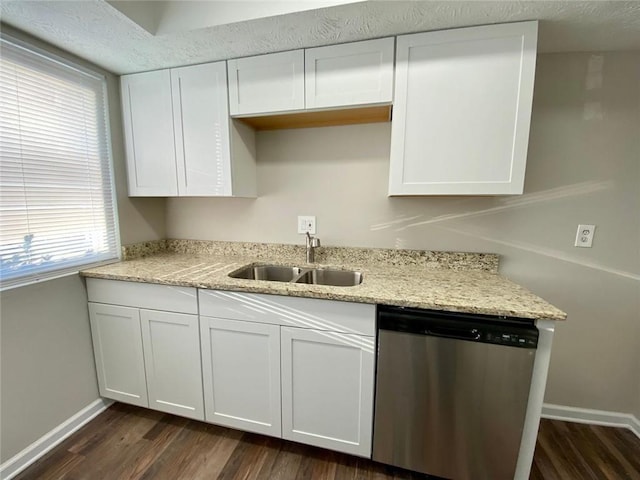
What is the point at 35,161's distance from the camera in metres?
1.35

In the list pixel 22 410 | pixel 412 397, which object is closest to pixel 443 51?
pixel 412 397

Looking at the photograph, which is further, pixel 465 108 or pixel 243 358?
pixel 243 358

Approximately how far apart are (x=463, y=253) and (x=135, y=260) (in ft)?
7.12

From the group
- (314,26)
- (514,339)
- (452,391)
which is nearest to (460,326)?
(514,339)

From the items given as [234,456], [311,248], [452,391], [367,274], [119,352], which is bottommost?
[234,456]

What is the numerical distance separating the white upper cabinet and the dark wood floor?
1.44 metres

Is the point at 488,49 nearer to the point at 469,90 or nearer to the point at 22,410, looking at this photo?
the point at 469,90

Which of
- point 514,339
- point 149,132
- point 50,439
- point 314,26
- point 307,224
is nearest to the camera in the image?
point 514,339

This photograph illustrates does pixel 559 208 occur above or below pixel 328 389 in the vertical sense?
above

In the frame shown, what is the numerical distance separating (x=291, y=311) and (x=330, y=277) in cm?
49

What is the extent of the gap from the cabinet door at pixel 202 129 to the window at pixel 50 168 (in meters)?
0.49

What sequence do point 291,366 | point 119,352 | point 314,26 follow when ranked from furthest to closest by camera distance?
1. point 119,352
2. point 291,366
3. point 314,26

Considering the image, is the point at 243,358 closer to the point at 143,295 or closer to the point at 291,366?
the point at 291,366

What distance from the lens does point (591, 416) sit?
63.9 inches
